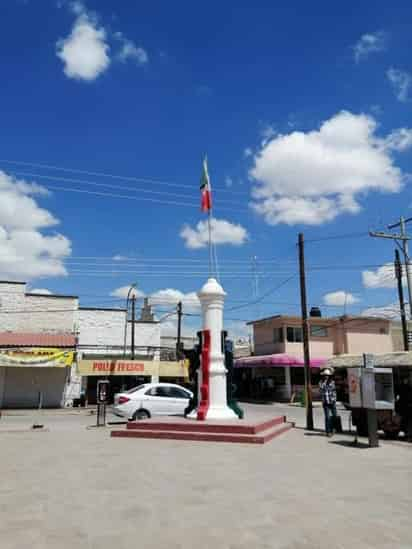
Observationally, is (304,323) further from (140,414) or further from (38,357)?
(38,357)

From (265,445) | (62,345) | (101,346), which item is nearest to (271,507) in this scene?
(265,445)

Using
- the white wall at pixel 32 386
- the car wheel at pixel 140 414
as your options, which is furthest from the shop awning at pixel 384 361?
the white wall at pixel 32 386

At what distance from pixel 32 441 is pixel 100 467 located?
515cm

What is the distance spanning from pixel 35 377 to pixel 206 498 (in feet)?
89.5

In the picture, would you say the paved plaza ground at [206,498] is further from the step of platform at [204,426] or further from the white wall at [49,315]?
the white wall at [49,315]

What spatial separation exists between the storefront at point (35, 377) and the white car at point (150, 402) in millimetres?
13400

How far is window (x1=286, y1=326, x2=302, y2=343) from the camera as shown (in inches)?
1585

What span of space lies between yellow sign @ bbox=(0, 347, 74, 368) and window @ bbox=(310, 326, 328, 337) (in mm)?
20543

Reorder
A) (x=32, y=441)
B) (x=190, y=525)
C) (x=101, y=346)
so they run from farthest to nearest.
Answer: (x=101, y=346)
(x=32, y=441)
(x=190, y=525)

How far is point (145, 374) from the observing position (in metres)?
33.4

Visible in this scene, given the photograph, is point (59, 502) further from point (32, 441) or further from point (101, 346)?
point (101, 346)

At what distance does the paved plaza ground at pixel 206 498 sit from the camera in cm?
510

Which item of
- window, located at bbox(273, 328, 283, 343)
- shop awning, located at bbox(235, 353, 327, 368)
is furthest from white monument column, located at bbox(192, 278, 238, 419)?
window, located at bbox(273, 328, 283, 343)

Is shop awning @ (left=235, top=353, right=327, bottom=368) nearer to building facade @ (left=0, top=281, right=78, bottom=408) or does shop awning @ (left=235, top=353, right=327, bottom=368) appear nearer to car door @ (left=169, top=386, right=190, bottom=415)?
building facade @ (left=0, top=281, right=78, bottom=408)
